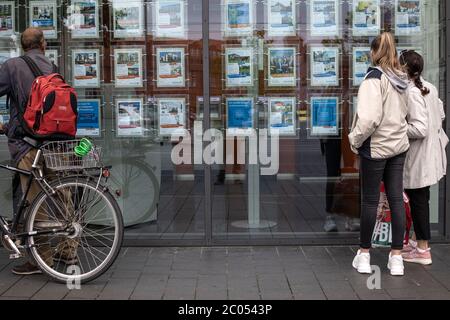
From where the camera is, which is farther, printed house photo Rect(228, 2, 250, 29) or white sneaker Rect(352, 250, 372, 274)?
printed house photo Rect(228, 2, 250, 29)

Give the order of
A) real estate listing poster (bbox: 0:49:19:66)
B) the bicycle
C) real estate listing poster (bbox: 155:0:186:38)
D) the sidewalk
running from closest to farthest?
the sidewalk, the bicycle, real estate listing poster (bbox: 155:0:186:38), real estate listing poster (bbox: 0:49:19:66)

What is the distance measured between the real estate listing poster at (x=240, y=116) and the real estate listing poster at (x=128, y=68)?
0.91 m

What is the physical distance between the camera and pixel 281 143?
20.1 ft

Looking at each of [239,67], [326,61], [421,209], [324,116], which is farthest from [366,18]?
[421,209]

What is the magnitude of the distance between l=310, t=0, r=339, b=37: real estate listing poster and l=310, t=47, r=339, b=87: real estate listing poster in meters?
0.16

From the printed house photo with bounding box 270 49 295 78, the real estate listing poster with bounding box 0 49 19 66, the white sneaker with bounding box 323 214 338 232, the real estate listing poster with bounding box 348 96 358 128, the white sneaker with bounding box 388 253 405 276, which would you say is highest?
the real estate listing poster with bounding box 0 49 19 66

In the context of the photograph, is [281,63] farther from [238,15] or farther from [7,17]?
[7,17]

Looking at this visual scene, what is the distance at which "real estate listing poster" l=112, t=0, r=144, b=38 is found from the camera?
19.7 ft

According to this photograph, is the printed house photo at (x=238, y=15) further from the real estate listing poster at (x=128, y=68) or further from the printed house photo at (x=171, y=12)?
the real estate listing poster at (x=128, y=68)

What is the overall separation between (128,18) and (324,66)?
1.94 meters

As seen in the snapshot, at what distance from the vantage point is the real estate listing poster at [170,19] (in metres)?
5.95

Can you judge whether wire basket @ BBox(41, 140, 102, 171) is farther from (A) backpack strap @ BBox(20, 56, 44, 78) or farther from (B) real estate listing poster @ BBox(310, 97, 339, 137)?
(B) real estate listing poster @ BBox(310, 97, 339, 137)

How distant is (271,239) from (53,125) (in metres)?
2.35

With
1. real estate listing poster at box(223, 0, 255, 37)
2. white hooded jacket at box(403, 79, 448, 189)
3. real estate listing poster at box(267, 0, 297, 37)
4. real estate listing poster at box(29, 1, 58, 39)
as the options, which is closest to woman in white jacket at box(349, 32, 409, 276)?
white hooded jacket at box(403, 79, 448, 189)
